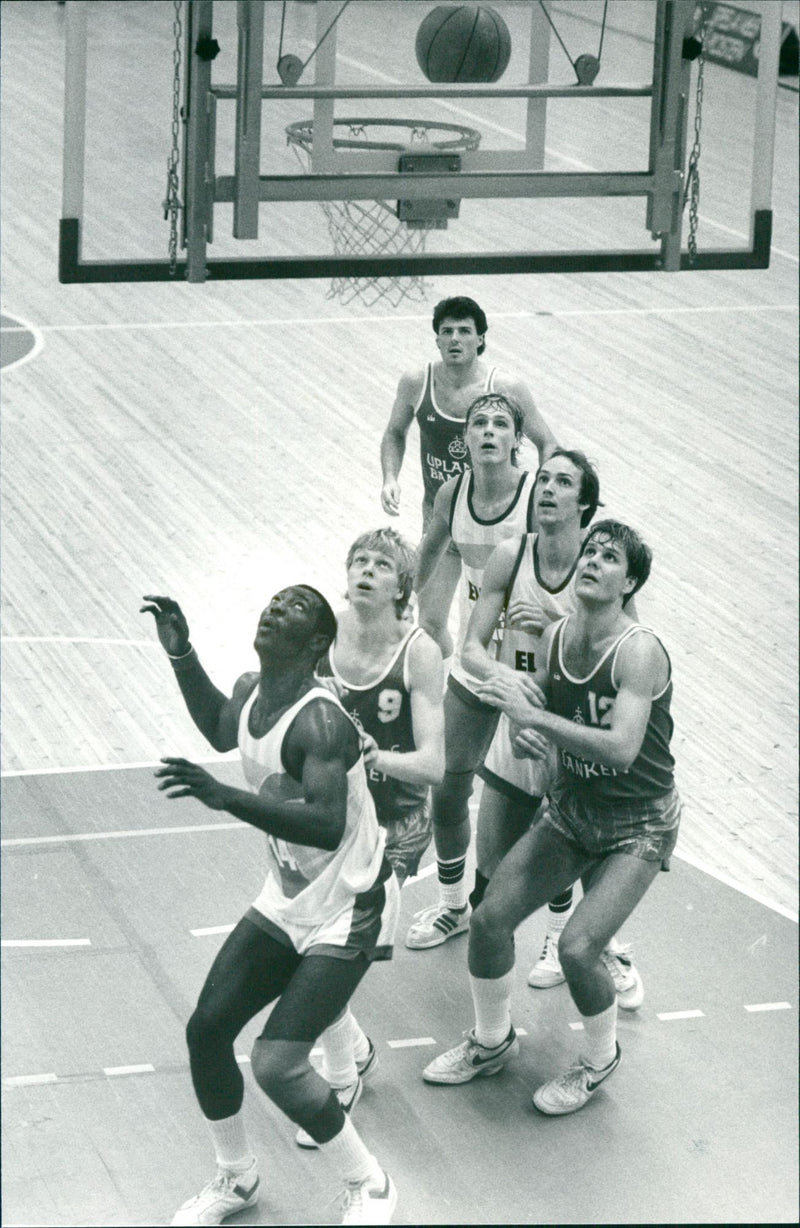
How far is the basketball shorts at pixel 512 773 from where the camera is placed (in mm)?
4750

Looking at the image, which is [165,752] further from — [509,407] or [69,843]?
[509,407]

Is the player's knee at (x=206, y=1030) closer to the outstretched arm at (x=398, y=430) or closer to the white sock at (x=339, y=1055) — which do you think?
the white sock at (x=339, y=1055)

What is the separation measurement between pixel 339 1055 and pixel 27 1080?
723 mm

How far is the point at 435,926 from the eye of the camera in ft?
17.5

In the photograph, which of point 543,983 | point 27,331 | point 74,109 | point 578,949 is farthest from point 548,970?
point 27,331

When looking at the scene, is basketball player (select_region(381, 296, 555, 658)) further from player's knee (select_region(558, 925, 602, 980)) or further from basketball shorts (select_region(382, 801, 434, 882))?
player's knee (select_region(558, 925, 602, 980))

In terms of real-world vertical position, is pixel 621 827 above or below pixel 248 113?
below

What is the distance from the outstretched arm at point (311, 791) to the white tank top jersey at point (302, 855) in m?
0.03

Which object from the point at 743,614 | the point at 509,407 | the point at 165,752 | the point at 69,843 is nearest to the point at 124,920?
the point at 69,843

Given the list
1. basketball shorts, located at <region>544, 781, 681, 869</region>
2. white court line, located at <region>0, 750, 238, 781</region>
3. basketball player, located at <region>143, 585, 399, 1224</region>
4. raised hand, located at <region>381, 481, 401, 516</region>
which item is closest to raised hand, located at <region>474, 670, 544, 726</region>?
basketball shorts, located at <region>544, 781, 681, 869</region>

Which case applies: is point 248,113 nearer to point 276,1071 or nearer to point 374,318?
point 276,1071

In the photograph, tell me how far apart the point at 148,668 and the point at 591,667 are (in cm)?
279

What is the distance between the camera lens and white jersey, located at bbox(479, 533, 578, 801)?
4758 mm

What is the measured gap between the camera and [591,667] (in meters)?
4.44
